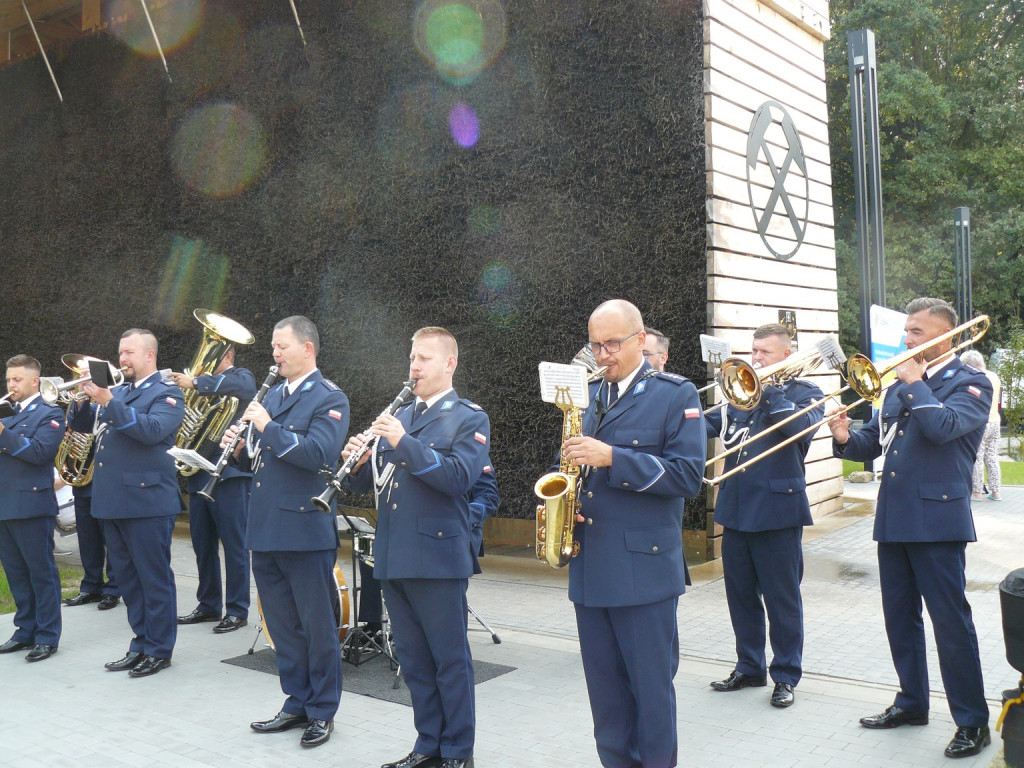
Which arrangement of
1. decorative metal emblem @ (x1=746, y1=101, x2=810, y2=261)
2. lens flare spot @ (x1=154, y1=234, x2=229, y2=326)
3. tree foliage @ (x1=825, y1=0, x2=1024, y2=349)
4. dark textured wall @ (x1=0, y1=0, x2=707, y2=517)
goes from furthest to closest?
tree foliage @ (x1=825, y1=0, x2=1024, y2=349), lens flare spot @ (x1=154, y1=234, x2=229, y2=326), decorative metal emblem @ (x1=746, y1=101, x2=810, y2=261), dark textured wall @ (x1=0, y1=0, x2=707, y2=517)

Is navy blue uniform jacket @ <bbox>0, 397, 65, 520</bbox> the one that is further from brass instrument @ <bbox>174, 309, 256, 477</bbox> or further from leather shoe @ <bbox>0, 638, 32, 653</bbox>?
brass instrument @ <bbox>174, 309, 256, 477</bbox>

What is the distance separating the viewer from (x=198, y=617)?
7418mm

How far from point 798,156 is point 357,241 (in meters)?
5.06

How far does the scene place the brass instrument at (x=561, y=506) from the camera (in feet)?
12.0

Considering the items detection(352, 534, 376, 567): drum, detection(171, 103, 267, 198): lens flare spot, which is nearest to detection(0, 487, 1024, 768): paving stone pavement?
detection(352, 534, 376, 567): drum

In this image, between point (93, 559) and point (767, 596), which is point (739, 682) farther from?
point (93, 559)

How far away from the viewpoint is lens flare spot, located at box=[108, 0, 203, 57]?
13281 millimetres

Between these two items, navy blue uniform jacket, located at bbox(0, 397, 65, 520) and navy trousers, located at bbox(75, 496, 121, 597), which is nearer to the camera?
navy blue uniform jacket, located at bbox(0, 397, 65, 520)

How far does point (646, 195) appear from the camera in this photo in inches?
358

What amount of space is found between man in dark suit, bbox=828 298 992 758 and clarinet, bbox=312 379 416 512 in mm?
2189

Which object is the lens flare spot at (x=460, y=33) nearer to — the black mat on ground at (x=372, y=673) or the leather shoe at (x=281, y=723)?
the black mat on ground at (x=372, y=673)

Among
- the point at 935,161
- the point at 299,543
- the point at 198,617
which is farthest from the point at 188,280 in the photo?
the point at 935,161

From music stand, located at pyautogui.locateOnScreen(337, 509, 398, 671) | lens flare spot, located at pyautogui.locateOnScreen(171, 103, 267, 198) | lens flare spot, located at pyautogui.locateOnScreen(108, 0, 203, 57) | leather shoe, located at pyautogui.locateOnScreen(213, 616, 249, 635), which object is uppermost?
lens flare spot, located at pyautogui.locateOnScreen(108, 0, 203, 57)

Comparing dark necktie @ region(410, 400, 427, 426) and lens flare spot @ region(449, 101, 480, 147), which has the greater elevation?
lens flare spot @ region(449, 101, 480, 147)
